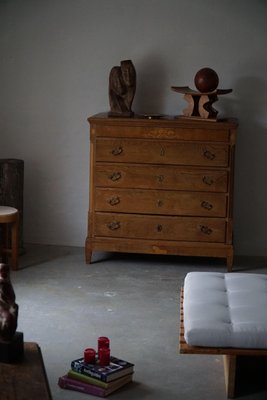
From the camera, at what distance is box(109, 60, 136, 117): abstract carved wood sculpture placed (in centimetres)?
618

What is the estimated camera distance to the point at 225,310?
3.98m

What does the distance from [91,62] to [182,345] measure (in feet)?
10.6

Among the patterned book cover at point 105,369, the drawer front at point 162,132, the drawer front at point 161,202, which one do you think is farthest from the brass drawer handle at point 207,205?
the patterned book cover at point 105,369

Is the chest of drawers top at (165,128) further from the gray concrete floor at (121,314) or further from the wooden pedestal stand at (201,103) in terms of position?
the gray concrete floor at (121,314)

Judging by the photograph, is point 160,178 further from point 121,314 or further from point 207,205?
point 121,314

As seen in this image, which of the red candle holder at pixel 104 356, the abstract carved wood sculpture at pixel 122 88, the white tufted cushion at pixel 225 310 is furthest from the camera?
the abstract carved wood sculpture at pixel 122 88

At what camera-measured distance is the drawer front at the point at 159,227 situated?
6.00m

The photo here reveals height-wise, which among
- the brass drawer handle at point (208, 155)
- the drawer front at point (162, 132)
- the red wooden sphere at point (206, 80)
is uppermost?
the red wooden sphere at point (206, 80)

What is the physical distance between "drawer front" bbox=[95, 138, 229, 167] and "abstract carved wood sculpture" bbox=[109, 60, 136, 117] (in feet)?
0.92

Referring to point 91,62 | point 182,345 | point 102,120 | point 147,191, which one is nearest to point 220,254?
point 147,191

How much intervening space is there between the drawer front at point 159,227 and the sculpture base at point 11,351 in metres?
2.78

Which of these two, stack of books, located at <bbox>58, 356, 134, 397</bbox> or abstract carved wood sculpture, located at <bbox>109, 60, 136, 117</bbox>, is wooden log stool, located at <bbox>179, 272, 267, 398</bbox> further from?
abstract carved wood sculpture, located at <bbox>109, 60, 136, 117</bbox>

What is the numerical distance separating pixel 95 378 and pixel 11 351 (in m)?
0.74

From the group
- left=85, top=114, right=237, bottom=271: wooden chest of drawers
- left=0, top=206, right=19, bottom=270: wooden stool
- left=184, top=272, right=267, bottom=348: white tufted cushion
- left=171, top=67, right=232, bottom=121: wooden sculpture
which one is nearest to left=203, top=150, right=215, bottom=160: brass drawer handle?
left=85, top=114, right=237, bottom=271: wooden chest of drawers
